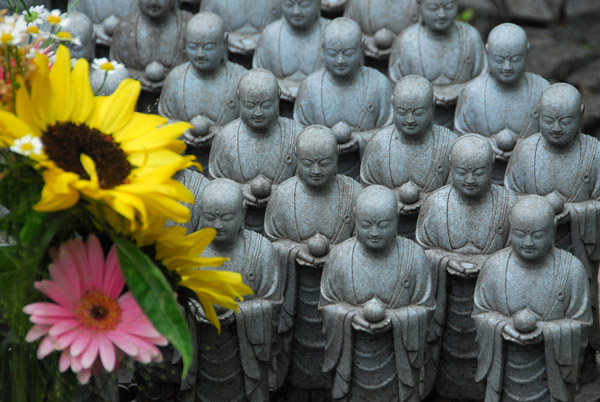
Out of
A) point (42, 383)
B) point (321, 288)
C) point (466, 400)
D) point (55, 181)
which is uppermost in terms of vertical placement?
point (55, 181)

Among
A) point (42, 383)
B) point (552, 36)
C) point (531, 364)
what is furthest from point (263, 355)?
point (552, 36)

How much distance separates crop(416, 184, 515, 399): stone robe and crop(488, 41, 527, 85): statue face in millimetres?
1298

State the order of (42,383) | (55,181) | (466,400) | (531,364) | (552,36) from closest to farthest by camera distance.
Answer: (55,181), (42,383), (531,364), (466,400), (552,36)

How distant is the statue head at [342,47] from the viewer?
7.90 meters

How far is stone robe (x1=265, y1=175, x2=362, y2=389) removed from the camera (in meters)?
6.87

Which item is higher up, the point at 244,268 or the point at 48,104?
the point at 48,104

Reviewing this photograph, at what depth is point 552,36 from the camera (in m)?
11.6

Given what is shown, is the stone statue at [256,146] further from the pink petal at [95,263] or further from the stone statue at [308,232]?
the pink petal at [95,263]

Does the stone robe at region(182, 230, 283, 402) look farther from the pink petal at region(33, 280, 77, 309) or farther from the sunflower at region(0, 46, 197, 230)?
the pink petal at region(33, 280, 77, 309)

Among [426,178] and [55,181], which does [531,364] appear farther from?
[55,181]

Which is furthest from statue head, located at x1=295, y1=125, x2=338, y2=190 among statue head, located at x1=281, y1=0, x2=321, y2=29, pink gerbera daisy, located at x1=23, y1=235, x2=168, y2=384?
pink gerbera daisy, located at x1=23, y1=235, x2=168, y2=384

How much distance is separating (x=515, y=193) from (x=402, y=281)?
1.42 m

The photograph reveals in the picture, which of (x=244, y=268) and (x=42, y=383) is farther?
(x=244, y=268)

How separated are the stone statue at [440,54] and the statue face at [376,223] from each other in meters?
2.47
